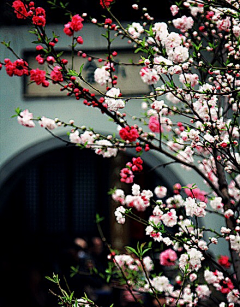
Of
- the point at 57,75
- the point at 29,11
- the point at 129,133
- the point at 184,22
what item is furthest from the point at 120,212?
the point at 184,22

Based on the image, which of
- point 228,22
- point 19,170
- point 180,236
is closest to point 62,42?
point 19,170

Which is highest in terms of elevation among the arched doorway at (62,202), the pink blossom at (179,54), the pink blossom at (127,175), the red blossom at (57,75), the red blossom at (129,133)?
the pink blossom at (179,54)

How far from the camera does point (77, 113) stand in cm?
579

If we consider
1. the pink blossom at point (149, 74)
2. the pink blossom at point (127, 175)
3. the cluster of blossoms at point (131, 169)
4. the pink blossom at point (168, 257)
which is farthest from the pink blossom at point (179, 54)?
the pink blossom at point (168, 257)

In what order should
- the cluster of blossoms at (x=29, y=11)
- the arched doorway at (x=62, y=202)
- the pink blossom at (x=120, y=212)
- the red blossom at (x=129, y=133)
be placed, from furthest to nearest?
1. the arched doorway at (x=62, y=202)
2. the red blossom at (x=129, y=133)
3. the pink blossom at (x=120, y=212)
4. the cluster of blossoms at (x=29, y=11)

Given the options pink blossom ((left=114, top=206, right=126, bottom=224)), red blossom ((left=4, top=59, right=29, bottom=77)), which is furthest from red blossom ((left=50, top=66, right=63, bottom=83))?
pink blossom ((left=114, top=206, right=126, bottom=224))

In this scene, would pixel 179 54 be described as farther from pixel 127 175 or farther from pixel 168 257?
pixel 168 257

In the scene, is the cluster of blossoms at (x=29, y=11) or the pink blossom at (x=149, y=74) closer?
the cluster of blossoms at (x=29, y=11)

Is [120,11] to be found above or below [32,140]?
above

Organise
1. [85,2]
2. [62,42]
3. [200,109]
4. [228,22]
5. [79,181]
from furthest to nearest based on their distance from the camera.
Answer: [79,181]
[62,42]
[85,2]
[228,22]
[200,109]

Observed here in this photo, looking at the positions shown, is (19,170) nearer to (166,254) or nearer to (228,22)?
(166,254)

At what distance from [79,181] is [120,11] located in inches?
159

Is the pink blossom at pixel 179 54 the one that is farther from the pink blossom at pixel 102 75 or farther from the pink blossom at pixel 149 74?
the pink blossom at pixel 102 75

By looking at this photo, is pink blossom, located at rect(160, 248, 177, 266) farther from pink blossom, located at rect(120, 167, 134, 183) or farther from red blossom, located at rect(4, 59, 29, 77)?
red blossom, located at rect(4, 59, 29, 77)
